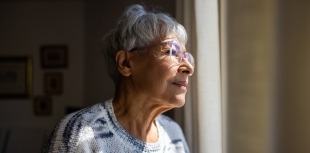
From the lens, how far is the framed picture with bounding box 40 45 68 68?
321cm

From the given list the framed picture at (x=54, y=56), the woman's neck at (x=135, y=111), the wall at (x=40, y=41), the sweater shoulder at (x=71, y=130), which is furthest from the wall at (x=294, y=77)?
the framed picture at (x=54, y=56)

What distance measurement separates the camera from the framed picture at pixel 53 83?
321 centimetres

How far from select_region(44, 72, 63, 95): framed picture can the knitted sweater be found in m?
2.20

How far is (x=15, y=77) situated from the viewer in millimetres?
3303

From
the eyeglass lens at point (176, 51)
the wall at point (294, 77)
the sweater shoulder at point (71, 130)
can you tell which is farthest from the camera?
the eyeglass lens at point (176, 51)

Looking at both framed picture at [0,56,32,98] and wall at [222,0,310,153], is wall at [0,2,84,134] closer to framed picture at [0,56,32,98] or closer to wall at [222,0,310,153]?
framed picture at [0,56,32,98]

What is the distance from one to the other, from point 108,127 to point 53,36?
2374mm

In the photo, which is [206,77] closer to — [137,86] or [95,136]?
[137,86]

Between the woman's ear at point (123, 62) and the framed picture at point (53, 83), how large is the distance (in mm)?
2238

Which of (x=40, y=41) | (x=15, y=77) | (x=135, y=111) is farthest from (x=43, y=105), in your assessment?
(x=135, y=111)

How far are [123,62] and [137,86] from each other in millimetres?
87

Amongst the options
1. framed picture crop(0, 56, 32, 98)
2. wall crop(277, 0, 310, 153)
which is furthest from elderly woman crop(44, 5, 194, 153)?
framed picture crop(0, 56, 32, 98)

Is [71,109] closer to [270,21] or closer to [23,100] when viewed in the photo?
[23,100]

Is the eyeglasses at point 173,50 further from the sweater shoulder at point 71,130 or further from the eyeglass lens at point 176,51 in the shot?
the sweater shoulder at point 71,130
